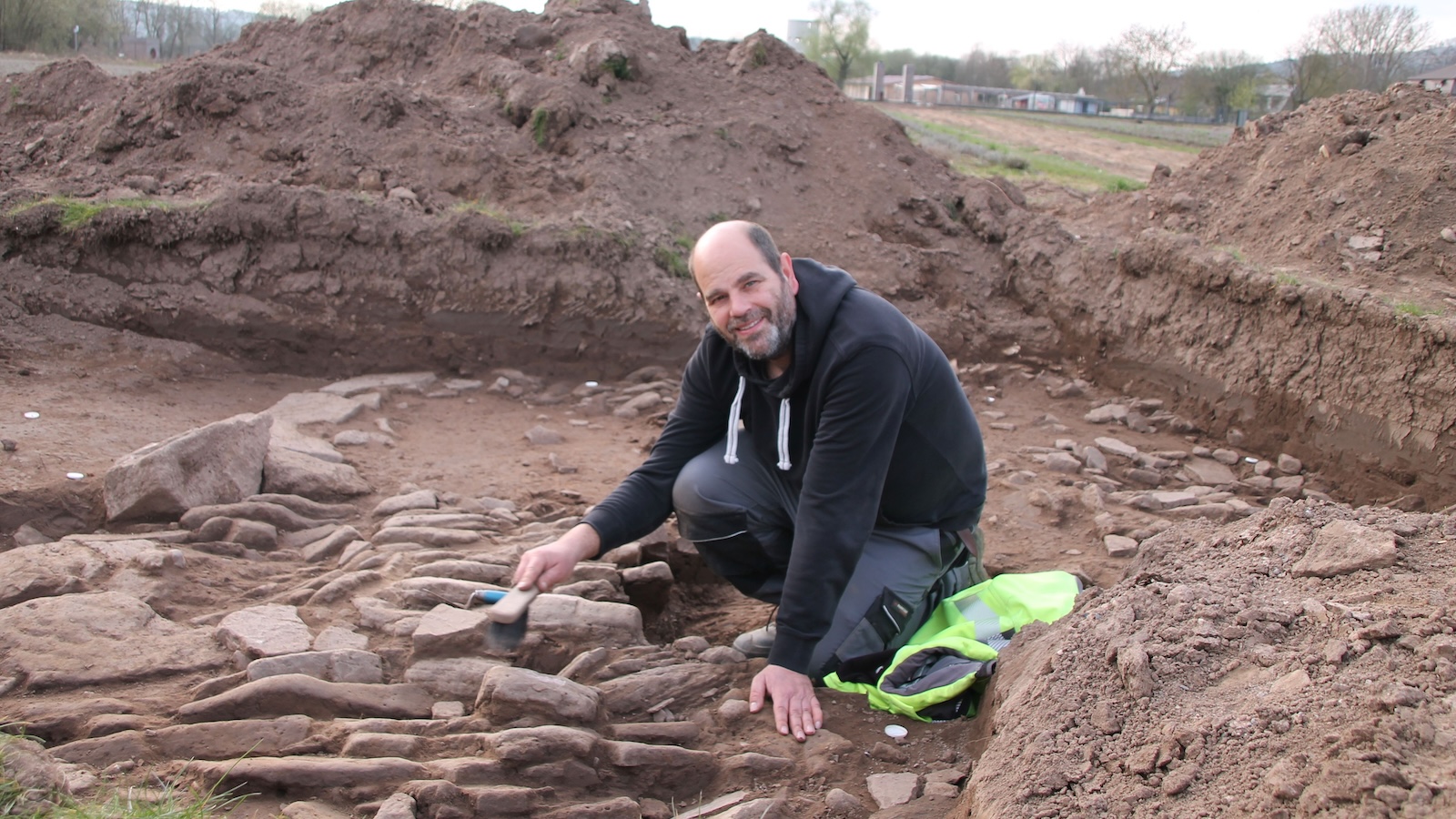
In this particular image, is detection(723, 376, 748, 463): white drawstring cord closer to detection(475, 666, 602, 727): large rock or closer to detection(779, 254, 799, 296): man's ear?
detection(779, 254, 799, 296): man's ear

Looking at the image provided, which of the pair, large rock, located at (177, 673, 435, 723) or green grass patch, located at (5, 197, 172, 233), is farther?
green grass patch, located at (5, 197, 172, 233)

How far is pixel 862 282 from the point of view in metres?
7.34

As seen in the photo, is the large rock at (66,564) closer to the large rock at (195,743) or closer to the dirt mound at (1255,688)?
the large rock at (195,743)

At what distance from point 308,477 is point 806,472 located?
257cm

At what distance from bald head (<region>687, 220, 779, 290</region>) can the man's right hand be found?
83 centimetres

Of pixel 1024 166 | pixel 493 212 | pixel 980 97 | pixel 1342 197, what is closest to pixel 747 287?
pixel 493 212

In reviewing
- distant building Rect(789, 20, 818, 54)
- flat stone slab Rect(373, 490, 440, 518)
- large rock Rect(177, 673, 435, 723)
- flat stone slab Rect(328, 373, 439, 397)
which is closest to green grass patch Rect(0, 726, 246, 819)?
large rock Rect(177, 673, 435, 723)

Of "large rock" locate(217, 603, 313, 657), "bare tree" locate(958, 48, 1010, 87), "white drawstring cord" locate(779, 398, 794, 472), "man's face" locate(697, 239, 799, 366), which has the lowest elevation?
"large rock" locate(217, 603, 313, 657)

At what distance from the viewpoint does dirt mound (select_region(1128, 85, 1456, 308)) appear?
5578 millimetres

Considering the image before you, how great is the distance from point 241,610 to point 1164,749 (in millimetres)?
2627

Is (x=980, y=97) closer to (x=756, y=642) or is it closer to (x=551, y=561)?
(x=756, y=642)

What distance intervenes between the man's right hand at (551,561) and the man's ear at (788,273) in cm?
93

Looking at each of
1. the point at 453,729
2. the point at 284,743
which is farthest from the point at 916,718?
the point at 284,743

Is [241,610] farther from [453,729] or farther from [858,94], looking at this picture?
[858,94]
